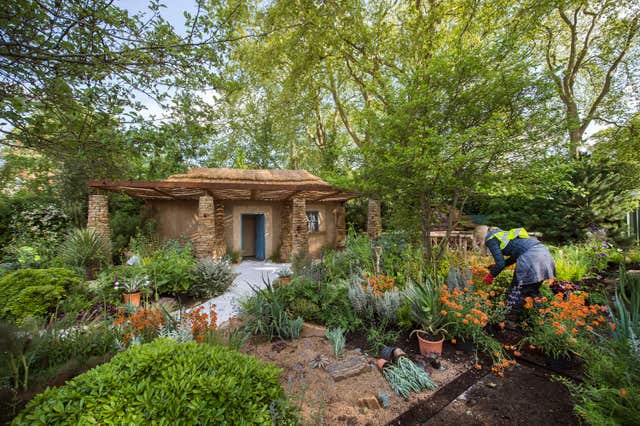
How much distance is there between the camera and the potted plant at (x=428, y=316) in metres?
3.07

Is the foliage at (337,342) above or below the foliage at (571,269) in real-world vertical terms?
below

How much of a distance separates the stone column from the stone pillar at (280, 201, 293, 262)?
5676 millimetres

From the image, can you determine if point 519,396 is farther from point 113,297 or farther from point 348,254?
point 113,297

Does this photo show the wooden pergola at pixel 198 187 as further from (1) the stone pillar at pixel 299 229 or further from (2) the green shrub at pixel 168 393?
(2) the green shrub at pixel 168 393

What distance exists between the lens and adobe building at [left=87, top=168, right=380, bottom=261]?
796cm

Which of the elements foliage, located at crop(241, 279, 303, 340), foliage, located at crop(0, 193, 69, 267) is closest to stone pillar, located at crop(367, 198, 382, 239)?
foliage, located at crop(241, 279, 303, 340)

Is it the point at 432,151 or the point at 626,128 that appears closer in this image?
the point at 432,151

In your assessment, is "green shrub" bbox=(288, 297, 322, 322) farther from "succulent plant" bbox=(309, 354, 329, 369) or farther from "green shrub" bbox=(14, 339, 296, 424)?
"green shrub" bbox=(14, 339, 296, 424)

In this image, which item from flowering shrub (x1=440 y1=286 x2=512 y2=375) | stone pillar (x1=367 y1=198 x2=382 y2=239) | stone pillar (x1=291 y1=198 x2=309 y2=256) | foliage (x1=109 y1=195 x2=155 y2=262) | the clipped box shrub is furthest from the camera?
stone pillar (x1=367 y1=198 x2=382 y2=239)

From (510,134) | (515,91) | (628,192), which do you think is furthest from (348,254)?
(628,192)

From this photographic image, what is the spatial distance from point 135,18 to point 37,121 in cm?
142

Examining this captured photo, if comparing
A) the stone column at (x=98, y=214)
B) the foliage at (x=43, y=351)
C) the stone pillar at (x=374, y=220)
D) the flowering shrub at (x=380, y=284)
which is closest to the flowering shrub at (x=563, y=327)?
the flowering shrub at (x=380, y=284)

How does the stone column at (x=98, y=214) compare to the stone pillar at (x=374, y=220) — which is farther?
the stone pillar at (x=374, y=220)

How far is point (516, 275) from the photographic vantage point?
362cm
